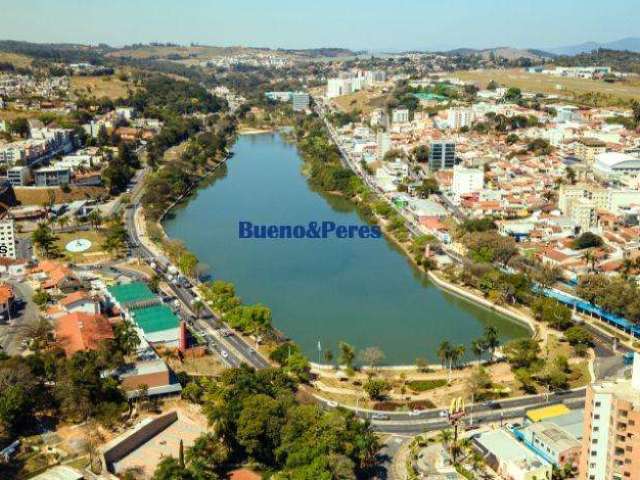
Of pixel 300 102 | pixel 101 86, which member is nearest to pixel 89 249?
pixel 101 86

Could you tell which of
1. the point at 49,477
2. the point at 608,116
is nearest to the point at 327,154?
the point at 608,116

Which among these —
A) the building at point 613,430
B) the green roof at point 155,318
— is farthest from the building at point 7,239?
the building at point 613,430

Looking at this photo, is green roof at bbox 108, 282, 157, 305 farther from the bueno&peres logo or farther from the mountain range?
the mountain range

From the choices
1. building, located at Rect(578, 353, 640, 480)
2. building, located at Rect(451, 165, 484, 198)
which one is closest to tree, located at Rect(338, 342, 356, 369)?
building, located at Rect(578, 353, 640, 480)

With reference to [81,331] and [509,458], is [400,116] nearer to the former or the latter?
[81,331]

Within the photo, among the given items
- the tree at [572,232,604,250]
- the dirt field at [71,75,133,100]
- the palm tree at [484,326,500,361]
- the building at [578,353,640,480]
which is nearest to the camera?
the building at [578,353,640,480]

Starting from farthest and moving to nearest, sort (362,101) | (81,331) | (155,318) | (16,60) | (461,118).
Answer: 1. (16,60)
2. (362,101)
3. (461,118)
4. (155,318)
5. (81,331)

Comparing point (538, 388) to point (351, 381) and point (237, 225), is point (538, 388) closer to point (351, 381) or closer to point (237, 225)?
point (351, 381)
